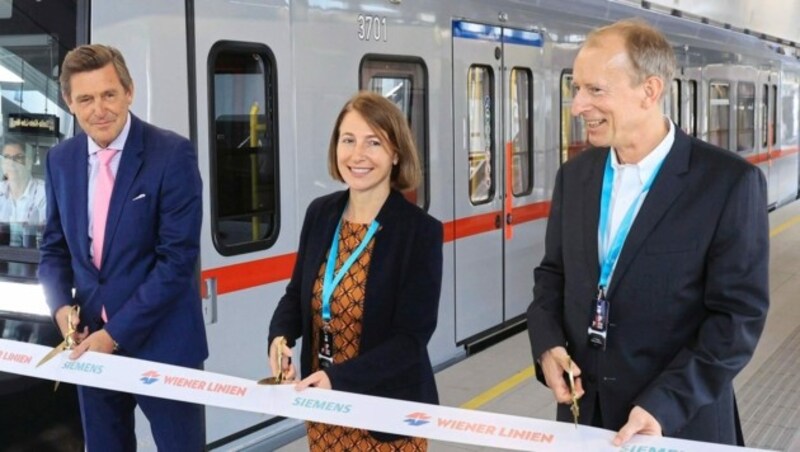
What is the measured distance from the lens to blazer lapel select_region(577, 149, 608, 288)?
2.45 meters

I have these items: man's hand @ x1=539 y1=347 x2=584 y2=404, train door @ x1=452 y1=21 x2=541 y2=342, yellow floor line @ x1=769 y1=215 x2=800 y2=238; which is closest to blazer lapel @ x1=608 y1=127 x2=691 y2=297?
man's hand @ x1=539 y1=347 x2=584 y2=404

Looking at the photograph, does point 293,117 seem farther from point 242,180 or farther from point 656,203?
point 656,203

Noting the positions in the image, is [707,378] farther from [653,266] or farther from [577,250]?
[577,250]

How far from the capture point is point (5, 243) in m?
4.12

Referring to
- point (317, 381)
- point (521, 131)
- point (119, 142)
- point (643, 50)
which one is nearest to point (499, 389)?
point (521, 131)

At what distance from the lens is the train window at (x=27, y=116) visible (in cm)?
395

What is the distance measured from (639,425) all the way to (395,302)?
0.81 m

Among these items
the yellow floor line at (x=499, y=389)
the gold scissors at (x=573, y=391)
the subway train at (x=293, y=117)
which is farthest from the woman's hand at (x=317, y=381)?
the yellow floor line at (x=499, y=389)

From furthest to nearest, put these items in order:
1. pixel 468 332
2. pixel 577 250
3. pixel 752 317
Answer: pixel 468 332
pixel 577 250
pixel 752 317

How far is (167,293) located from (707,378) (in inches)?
70.2

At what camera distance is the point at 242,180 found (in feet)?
15.3

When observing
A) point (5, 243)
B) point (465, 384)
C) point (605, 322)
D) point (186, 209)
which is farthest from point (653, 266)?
point (465, 384)

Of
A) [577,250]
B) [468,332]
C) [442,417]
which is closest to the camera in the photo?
[577,250]

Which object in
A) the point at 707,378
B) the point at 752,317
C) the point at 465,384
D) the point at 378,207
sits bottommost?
the point at 465,384
